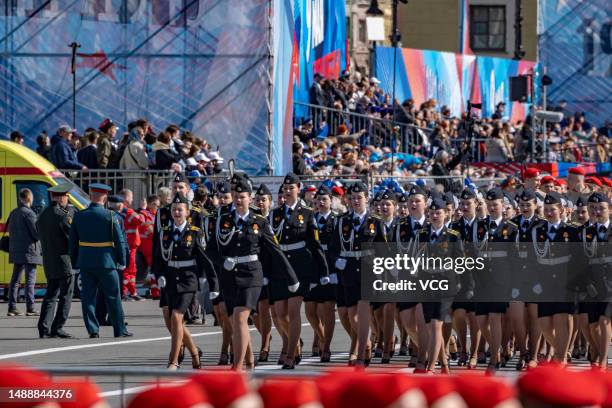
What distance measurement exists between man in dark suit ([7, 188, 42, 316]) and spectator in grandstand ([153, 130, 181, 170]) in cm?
353

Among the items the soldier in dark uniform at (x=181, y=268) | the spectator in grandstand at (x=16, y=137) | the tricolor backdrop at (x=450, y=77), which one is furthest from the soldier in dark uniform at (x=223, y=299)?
the tricolor backdrop at (x=450, y=77)

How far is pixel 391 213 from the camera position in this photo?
16.7 m

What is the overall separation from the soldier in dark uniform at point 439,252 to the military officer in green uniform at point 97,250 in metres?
4.51

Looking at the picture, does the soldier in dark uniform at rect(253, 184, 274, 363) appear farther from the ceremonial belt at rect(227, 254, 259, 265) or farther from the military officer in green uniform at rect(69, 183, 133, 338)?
the military officer in green uniform at rect(69, 183, 133, 338)

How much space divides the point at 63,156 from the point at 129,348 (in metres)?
7.84

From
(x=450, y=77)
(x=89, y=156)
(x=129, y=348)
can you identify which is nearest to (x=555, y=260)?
(x=129, y=348)

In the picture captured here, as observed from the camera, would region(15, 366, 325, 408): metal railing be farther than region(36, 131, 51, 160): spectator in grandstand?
No

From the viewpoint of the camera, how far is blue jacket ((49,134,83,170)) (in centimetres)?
2531

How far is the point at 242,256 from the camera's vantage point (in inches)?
595

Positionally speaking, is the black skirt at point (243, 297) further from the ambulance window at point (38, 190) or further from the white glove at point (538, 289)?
the ambulance window at point (38, 190)

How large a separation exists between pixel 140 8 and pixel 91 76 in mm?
1427

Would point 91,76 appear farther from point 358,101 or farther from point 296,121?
point 358,101

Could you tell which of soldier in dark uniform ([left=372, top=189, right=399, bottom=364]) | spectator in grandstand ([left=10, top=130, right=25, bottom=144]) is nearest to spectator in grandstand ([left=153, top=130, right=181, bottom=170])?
spectator in grandstand ([left=10, top=130, right=25, bottom=144])

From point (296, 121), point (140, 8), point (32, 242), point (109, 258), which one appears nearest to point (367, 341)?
point (109, 258)
